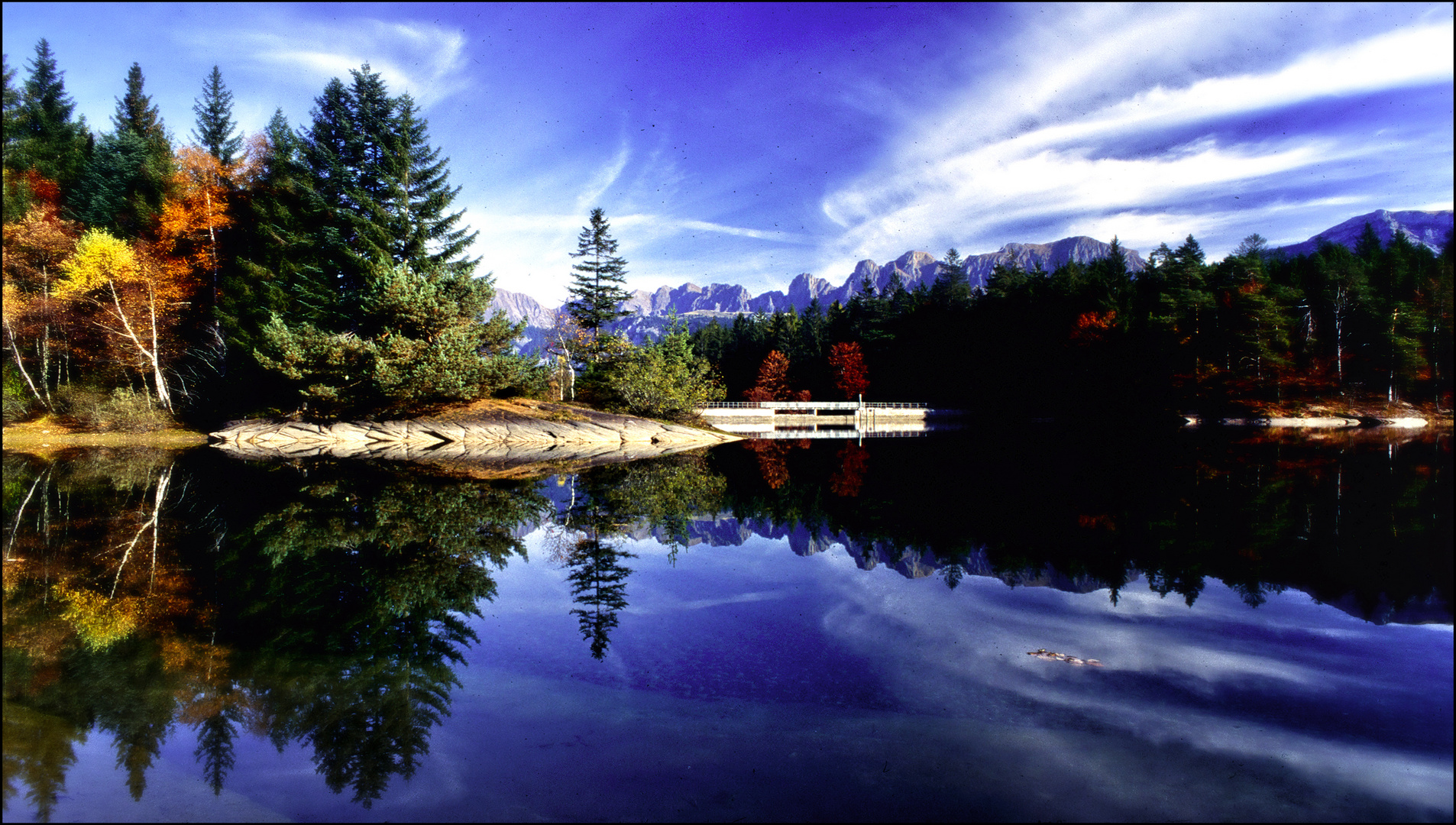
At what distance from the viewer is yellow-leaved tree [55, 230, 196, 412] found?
26.5 metres

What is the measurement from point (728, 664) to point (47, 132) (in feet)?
168

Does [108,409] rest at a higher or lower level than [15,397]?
lower

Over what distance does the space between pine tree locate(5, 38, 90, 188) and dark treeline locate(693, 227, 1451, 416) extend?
53113 millimetres

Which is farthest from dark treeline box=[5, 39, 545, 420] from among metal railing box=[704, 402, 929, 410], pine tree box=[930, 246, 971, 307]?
pine tree box=[930, 246, 971, 307]

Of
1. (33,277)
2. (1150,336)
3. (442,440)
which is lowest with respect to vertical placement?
(442,440)

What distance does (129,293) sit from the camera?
2802cm

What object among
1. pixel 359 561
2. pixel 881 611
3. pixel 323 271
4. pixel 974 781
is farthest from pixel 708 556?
pixel 323 271

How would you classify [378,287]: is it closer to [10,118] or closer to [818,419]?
[10,118]

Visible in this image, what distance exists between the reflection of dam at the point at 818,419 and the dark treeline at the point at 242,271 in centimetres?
1818

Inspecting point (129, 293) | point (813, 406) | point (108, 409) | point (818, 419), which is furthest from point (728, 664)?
point (818, 419)

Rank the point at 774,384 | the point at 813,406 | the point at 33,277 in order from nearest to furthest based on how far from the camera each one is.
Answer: the point at 33,277 < the point at 813,406 < the point at 774,384

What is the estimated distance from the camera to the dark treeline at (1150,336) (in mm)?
19219

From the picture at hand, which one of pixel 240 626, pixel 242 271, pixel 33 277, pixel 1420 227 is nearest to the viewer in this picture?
pixel 240 626

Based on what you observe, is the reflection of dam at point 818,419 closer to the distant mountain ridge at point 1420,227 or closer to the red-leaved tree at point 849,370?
the red-leaved tree at point 849,370
